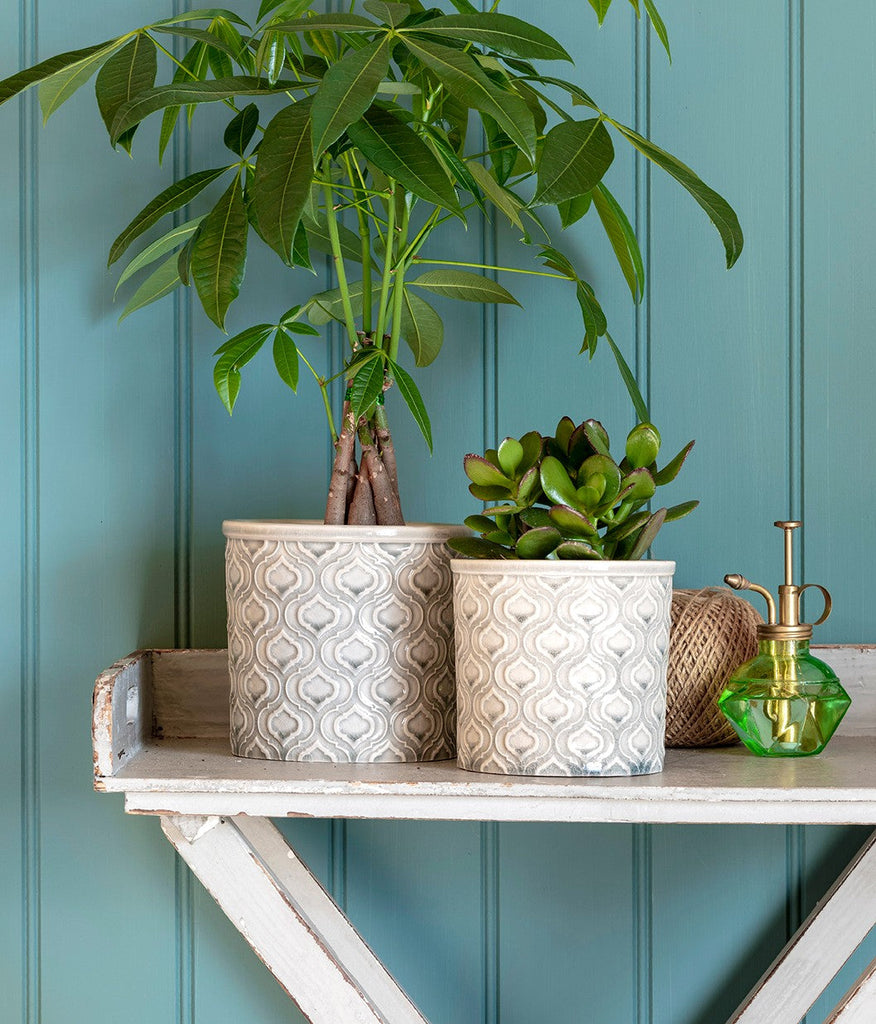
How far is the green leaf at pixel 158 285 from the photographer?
0.73 m

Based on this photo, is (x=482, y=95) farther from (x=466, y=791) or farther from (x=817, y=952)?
(x=817, y=952)

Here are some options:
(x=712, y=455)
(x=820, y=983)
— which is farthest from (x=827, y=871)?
(x=712, y=455)

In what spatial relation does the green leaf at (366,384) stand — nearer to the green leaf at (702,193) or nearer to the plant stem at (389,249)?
the plant stem at (389,249)

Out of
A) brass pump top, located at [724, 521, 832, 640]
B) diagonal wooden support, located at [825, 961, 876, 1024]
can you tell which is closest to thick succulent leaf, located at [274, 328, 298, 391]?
brass pump top, located at [724, 521, 832, 640]

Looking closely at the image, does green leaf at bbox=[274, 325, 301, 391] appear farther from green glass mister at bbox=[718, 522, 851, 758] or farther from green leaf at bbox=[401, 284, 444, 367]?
green glass mister at bbox=[718, 522, 851, 758]

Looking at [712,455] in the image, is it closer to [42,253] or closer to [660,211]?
[660,211]

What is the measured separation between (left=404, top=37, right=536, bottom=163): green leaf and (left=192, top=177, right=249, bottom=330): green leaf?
5.4 inches

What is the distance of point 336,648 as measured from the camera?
0.61m

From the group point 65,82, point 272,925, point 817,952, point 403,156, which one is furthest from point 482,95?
point 817,952

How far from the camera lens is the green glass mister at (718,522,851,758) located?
0.65 meters

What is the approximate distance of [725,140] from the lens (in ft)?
2.65

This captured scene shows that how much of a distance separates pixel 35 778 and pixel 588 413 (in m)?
0.51

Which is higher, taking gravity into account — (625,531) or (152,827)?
(625,531)

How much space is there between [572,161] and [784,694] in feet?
1.14
